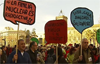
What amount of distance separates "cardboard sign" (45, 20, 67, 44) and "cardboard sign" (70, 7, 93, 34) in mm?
391

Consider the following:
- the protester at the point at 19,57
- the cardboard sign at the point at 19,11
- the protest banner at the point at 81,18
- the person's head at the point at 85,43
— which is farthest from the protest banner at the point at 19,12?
the person's head at the point at 85,43

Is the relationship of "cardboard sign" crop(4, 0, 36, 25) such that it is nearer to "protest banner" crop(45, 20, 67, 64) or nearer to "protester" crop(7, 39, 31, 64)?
"protest banner" crop(45, 20, 67, 64)

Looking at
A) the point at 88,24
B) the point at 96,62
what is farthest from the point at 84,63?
the point at 88,24

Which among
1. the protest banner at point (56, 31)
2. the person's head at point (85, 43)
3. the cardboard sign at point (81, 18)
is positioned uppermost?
the cardboard sign at point (81, 18)

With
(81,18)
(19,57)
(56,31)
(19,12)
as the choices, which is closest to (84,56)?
(56,31)

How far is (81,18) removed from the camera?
19.1ft

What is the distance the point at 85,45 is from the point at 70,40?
72.5 meters

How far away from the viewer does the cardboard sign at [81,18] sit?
5.74 m

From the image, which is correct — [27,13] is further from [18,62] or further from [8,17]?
[18,62]

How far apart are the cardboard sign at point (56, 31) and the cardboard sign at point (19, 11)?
0.66m

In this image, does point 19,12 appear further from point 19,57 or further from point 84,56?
point 84,56

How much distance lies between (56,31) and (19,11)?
1390 millimetres

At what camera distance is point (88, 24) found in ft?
19.4

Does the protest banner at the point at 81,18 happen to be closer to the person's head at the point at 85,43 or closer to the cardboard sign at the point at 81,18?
the cardboard sign at the point at 81,18
